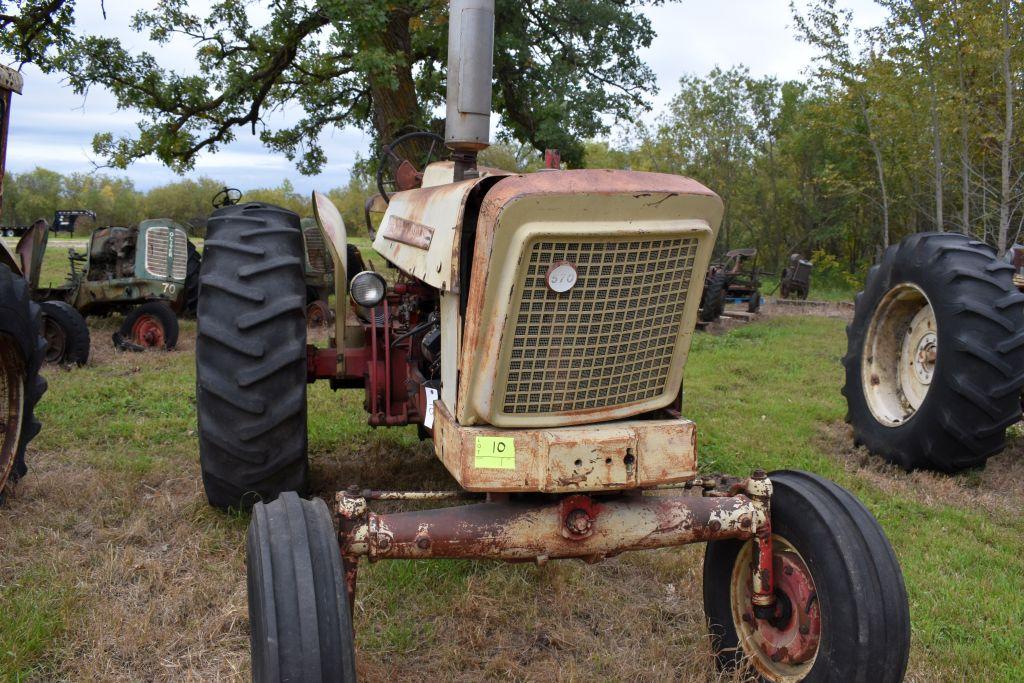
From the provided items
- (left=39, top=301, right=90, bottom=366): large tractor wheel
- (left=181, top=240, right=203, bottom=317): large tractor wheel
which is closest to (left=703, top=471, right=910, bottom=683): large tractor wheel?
(left=39, top=301, right=90, bottom=366): large tractor wheel

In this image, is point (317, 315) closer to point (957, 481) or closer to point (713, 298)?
point (713, 298)

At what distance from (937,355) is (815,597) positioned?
116 inches

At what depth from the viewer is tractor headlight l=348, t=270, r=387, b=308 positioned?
364 centimetres

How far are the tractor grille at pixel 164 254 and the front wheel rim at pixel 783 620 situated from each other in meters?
7.95

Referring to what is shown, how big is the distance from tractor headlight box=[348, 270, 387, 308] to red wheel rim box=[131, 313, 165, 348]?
20.3 ft

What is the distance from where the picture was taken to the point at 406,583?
11.8ft

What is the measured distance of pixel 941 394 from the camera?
498cm

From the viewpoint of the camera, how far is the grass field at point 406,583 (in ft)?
9.95

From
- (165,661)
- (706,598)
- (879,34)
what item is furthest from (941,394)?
(879,34)

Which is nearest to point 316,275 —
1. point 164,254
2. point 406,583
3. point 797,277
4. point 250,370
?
point 164,254

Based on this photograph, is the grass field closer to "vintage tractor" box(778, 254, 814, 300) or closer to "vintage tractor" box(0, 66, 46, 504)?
"vintage tractor" box(0, 66, 46, 504)

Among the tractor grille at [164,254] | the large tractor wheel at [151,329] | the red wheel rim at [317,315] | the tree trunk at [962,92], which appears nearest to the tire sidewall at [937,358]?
the red wheel rim at [317,315]

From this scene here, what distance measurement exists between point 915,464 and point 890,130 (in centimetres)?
1554

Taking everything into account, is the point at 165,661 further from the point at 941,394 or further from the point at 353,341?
the point at 941,394
